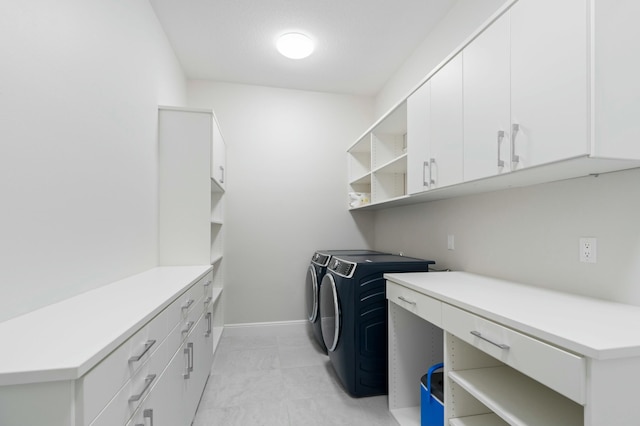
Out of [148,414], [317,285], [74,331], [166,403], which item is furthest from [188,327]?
[317,285]

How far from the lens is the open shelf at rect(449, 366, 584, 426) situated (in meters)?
1.08

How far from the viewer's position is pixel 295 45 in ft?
8.64

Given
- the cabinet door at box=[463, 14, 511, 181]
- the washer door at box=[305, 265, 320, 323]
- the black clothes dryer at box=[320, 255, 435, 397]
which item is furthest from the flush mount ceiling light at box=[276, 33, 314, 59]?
the washer door at box=[305, 265, 320, 323]

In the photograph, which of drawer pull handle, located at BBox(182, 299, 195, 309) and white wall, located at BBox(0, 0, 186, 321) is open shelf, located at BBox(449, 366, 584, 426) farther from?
white wall, located at BBox(0, 0, 186, 321)

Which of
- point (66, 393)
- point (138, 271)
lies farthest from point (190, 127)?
point (66, 393)

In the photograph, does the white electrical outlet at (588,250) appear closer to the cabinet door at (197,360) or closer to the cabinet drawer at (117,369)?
the cabinet drawer at (117,369)

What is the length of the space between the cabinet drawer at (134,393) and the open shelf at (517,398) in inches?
47.8

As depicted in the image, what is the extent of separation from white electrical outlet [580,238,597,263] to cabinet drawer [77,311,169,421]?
1.75 metres

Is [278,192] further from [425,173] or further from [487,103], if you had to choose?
[487,103]

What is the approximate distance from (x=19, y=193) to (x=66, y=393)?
2.40 feet

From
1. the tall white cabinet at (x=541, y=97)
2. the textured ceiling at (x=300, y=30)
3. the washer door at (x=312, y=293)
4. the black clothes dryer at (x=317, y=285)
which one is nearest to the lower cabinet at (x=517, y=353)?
the tall white cabinet at (x=541, y=97)

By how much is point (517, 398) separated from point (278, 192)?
109 inches

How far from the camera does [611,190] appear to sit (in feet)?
4.07

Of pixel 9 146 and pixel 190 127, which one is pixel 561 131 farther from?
pixel 190 127
